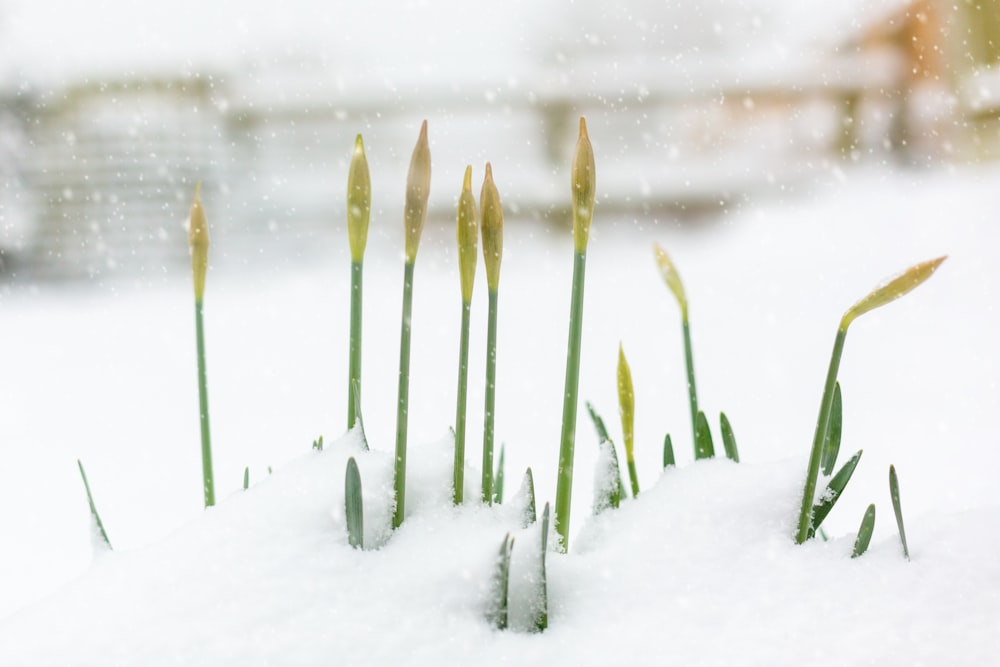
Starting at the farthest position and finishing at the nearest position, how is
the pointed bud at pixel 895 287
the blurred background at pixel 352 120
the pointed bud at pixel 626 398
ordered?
the blurred background at pixel 352 120
the pointed bud at pixel 626 398
the pointed bud at pixel 895 287

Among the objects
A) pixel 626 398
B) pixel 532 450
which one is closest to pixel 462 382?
pixel 626 398

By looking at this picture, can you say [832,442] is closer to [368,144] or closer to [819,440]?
[819,440]

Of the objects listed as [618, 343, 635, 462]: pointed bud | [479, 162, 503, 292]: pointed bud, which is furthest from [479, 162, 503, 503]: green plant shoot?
[618, 343, 635, 462]: pointed bud

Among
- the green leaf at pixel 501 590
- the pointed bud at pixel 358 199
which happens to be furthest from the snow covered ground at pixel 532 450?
the pointed bud at pixel 358 199

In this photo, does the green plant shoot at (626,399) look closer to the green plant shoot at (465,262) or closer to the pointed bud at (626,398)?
the pointed bud at (626,398)

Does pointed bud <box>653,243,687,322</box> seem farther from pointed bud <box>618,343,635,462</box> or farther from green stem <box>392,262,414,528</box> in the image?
green stem <box>392,262,414,528</box>
